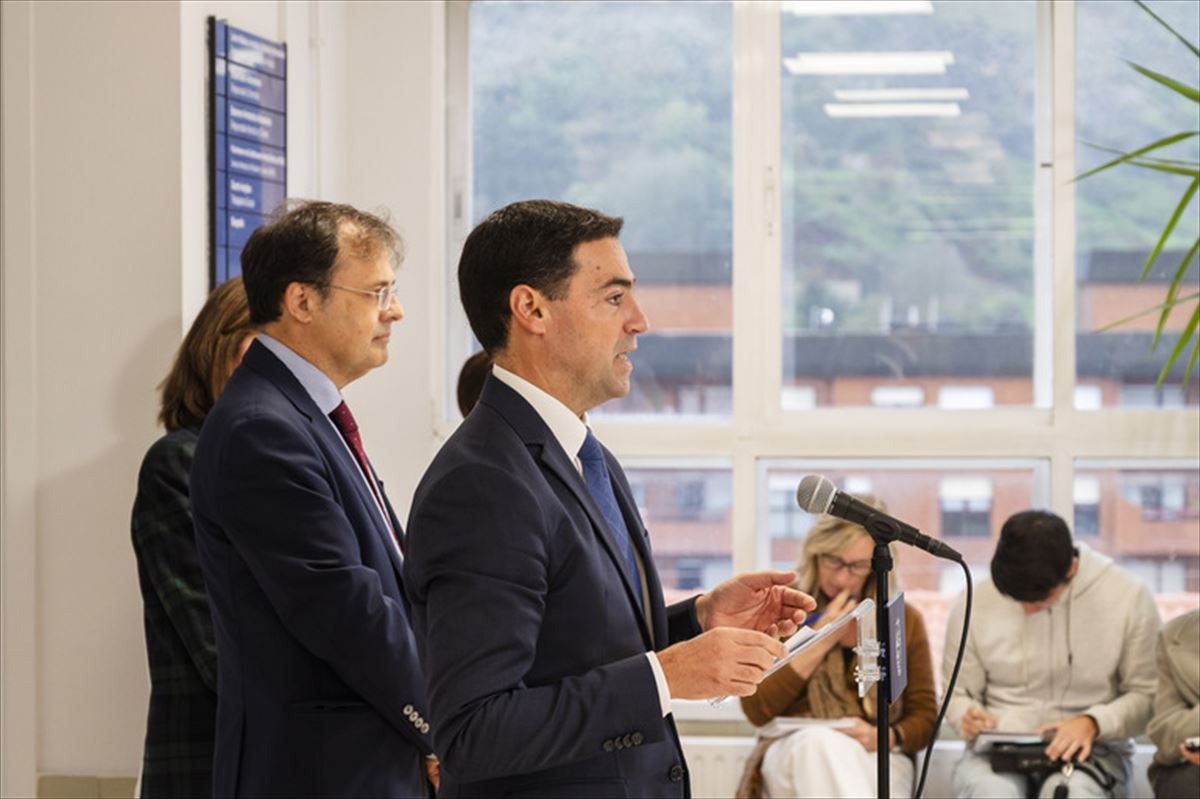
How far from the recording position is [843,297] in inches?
172

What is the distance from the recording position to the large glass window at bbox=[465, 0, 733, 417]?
4383 millimetres

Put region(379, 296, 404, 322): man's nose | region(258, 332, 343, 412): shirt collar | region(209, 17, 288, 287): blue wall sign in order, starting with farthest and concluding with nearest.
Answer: region(209, 17, 288, 287): blue wall sign → region(379, 296, 404, 322): man's nose → region(258, 332, 343, 412): shirt collar

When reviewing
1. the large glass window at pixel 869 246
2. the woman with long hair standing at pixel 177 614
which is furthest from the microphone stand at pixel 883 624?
the large glass window at pixel 869 246

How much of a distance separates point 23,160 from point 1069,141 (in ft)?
8.71

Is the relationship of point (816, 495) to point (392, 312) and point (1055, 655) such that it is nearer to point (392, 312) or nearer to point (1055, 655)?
point (392, 312)

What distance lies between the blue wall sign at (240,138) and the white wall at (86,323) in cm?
4

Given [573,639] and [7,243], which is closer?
[573,639]

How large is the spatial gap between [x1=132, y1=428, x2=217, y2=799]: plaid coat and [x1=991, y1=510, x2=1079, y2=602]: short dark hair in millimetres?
2039

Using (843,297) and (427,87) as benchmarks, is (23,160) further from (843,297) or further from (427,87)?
(843,297)

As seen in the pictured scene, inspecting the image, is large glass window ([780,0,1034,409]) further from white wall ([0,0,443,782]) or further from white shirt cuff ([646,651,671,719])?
white shirt cuff ([646,651,671,719])

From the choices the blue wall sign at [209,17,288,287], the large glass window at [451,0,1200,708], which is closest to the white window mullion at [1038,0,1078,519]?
the large glass window at [451,0,1200,708]

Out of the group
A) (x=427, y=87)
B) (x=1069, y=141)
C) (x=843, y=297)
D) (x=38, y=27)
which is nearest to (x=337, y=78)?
(x=427, y=87)

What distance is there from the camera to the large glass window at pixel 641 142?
173 inches

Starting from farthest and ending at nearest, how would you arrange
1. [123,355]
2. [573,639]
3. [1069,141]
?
[1069,141], [123,355], [573,639]
